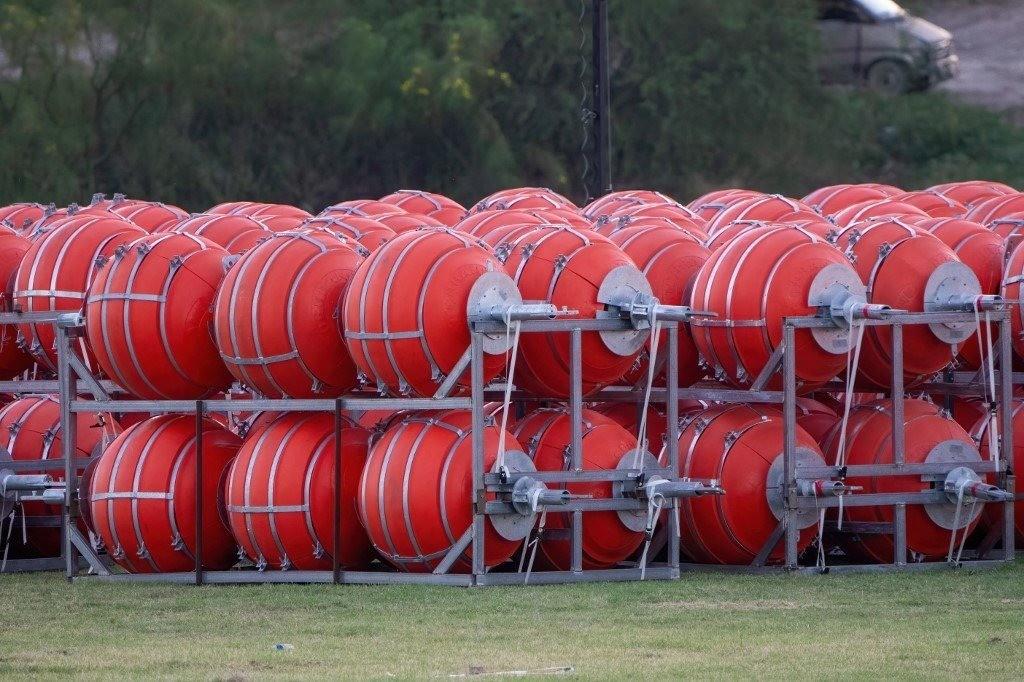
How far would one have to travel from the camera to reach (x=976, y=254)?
46.9 feet

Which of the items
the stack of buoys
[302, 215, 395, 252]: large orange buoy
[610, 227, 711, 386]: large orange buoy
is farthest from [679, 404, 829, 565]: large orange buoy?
[302, 215, 395, 252]: large orange buoy

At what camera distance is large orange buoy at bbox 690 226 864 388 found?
13.1m

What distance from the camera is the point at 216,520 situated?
13.4m

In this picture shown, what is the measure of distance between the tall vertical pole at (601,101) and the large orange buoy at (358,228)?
7.77 metres

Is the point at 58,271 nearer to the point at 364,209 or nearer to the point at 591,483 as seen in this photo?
the point at 364,209

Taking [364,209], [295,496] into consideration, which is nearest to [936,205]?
[364,209]

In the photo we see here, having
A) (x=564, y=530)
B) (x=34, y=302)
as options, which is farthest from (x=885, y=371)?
(x=34, y=302)

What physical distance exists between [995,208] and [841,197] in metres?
1.90

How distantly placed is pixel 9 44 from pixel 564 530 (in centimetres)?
2760

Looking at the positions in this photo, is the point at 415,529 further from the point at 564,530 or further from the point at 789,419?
the point at 789,419

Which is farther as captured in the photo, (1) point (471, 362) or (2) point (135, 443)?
(2) point (135, 443)

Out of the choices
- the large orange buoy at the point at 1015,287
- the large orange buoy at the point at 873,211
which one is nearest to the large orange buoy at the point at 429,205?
the large orange buoy at the point at 873,211

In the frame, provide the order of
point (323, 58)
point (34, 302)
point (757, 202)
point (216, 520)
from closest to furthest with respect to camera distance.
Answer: point (216, 520)
point (34, 302)
point (757, 202)
point (323, 58)

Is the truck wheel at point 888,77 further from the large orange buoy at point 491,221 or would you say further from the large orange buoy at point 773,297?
A: the large orange buoy at point 773,297
